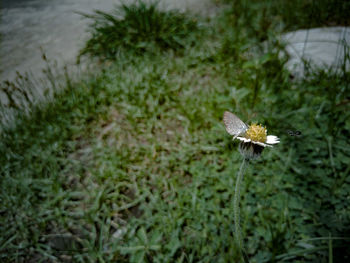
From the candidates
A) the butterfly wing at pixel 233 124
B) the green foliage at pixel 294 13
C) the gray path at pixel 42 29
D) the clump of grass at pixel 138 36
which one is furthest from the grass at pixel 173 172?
the green foliage at pixel 294 13

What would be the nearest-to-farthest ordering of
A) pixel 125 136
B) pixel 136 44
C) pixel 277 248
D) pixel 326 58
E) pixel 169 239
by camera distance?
pixel 277 248 < pixel 169 239 < pixel 125 136 < pixel 326 58 < pixel 136 44

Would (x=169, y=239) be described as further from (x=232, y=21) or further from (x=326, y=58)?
(x=232, y=21)

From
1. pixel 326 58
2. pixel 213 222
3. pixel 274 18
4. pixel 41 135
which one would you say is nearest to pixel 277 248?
pixel 213 222

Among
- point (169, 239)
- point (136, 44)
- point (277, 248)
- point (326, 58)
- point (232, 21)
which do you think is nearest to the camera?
point (277, 248)

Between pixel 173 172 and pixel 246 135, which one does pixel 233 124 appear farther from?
pixel 173 172

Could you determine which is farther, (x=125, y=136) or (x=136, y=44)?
(x=136, y=44)

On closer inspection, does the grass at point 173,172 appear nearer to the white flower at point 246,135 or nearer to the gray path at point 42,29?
the white flower at point 246,135
